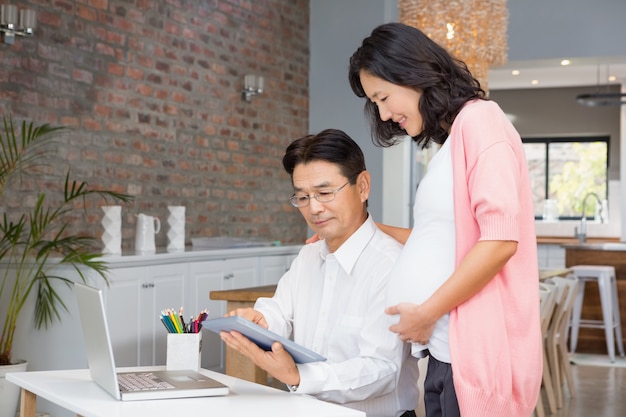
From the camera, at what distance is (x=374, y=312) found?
2.17 m

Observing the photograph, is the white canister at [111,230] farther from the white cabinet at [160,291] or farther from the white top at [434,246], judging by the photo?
the white top at [434,246]

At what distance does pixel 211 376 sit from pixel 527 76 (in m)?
9.63

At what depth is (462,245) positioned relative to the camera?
177 cm

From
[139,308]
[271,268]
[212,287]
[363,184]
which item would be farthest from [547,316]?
[363,184]

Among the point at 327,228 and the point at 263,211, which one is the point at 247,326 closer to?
the point at 327,228

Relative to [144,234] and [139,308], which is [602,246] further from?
[139,308]

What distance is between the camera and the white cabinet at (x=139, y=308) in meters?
4.41

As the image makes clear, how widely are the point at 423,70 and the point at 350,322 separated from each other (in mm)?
711

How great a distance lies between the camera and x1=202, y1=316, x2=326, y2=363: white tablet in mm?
1814

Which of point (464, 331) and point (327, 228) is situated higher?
point (327, 228)

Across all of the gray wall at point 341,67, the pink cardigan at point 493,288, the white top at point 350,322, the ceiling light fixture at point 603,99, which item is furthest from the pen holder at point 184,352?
the ceiling light fixture at point 603,99

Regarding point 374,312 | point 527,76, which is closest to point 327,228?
point 374,312

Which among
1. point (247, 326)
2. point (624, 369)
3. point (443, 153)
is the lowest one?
point (624, 369)

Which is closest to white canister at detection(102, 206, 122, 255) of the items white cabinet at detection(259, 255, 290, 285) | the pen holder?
white cabinet at detection(259, 255, 290, 285)
